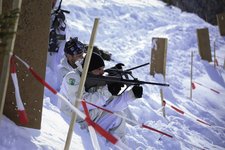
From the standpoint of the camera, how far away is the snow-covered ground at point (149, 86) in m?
3.30

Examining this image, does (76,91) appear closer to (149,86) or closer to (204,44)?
(149,86)

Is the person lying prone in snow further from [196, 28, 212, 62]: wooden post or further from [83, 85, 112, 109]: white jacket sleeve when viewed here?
[196, 28, 212, 62]: wooden post

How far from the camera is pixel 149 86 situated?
7957mm

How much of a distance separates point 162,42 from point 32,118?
5.02 meters

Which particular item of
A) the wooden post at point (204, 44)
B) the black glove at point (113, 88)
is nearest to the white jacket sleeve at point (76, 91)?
the black glove at point (113, 88)

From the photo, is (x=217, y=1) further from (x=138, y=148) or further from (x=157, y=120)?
(x=138, y=148)

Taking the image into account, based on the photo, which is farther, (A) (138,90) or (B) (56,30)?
(B) (56,30)

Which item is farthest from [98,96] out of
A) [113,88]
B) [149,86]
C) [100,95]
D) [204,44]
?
[204,44]

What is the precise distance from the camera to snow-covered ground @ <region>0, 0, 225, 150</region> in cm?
330

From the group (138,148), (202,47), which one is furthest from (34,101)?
(202,47)

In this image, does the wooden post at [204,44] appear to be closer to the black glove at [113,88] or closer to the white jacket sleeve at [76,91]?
the white jacket sleeve at [76,91]

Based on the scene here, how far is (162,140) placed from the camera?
4.95 meters

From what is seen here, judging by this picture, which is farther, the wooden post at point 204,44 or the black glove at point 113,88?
the wooden post at point 204,44

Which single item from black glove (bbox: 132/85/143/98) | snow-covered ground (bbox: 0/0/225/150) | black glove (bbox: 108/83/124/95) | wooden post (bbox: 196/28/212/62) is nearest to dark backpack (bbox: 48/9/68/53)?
snow-covered ground (bbox: 0/0/225/150)
